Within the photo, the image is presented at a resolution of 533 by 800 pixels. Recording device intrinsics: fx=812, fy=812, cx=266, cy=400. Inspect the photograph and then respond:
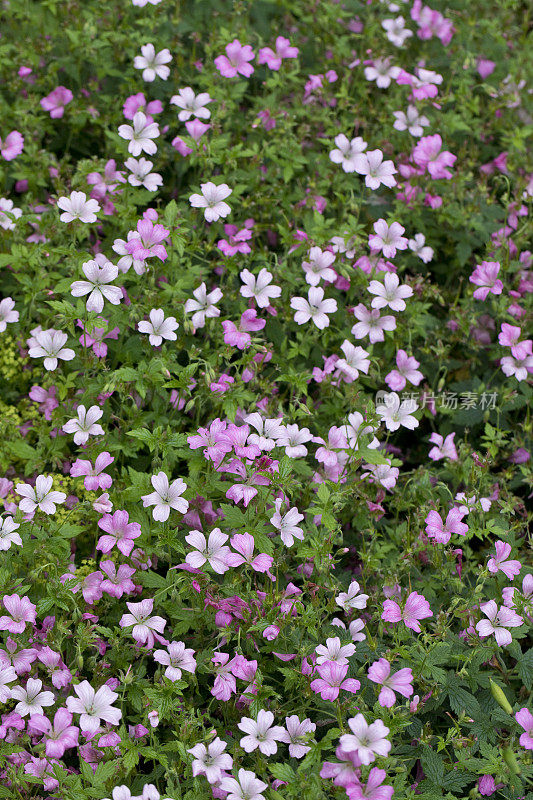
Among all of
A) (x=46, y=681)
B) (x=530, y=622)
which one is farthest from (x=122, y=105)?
(x=530, y=622)

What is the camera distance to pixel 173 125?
452cm

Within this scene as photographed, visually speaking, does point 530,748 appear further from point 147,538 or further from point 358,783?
point 147,538

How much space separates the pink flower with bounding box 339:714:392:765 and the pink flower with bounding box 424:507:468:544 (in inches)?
36.2

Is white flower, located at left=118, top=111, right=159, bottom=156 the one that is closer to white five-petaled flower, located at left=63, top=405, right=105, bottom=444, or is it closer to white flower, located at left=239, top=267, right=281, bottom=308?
white flower, located at left=239, top=267, right=281, bottom=308

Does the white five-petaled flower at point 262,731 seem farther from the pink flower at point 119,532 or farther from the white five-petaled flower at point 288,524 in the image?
the pink flower at point 119,532

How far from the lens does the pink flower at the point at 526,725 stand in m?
2.85

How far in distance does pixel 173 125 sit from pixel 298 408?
1876 millimetres

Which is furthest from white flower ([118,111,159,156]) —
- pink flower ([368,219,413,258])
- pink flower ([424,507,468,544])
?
pink flower ([424,507,468,544])

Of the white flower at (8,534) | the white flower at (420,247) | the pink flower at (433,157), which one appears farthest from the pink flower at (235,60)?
the white flower at (8,534)

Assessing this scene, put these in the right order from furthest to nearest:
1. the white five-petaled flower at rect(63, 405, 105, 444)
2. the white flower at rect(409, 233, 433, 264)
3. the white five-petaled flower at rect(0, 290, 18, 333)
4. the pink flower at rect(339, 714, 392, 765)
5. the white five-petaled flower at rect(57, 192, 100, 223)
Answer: the white flower at rect(409, 233, 433, 264) < the white five-petaled flower at rect(0, 290, 18, 333) < the white five-petaled flower at rect(57, 192, 100, 223) < the white five-petaled flower at rect(63, 405, 105, 444) < the pink flower at rect(339, 714, 392, 765)

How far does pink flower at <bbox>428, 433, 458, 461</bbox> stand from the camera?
3.79m

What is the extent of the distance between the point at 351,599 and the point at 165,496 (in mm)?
826

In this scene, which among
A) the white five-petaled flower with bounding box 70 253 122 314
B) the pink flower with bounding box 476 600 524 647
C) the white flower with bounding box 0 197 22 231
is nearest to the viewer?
the pink flower with bounding box 476 600 524 647

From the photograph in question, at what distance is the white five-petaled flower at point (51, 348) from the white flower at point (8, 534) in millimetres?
741
